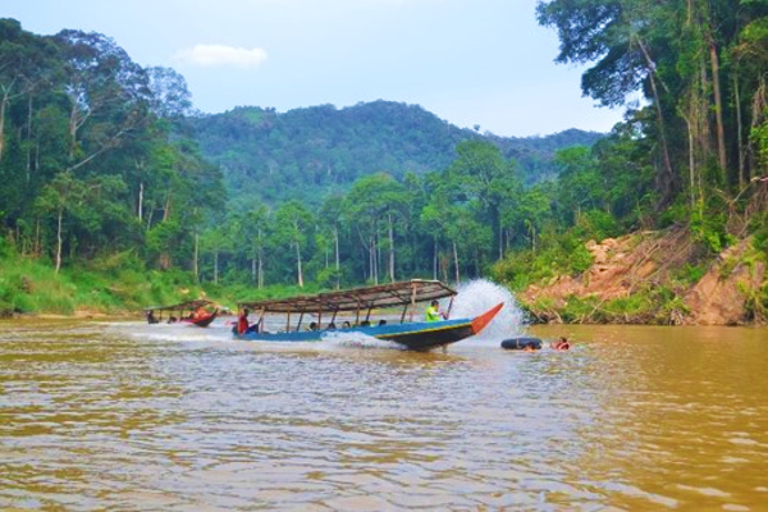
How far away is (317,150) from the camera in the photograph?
6855 inches

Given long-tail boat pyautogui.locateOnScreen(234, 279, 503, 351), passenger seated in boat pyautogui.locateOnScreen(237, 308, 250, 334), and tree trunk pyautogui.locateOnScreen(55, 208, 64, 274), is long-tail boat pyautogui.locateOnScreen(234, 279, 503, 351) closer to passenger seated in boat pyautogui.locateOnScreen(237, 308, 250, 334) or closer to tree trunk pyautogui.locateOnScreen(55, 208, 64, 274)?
passenger seated in boat pyautogui.locateOnScreen(237, 308, 250, 334)

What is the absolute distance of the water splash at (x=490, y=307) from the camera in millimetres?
26203

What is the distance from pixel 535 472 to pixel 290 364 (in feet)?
35.4

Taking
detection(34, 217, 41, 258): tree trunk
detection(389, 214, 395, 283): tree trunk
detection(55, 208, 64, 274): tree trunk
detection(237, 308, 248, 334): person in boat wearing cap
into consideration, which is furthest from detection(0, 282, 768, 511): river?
detection(389, 214, 395, 283): tree trunk

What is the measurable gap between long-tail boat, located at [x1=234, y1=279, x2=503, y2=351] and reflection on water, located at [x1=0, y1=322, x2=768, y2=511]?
9.21ft

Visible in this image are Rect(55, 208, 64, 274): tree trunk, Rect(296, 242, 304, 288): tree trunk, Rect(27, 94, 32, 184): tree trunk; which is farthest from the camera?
Rect(296, 242, 304, 288): tree trunk

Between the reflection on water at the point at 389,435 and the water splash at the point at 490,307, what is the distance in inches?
359

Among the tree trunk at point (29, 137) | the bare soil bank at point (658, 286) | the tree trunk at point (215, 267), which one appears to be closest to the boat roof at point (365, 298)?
the bare soil bank at point (658, 286)

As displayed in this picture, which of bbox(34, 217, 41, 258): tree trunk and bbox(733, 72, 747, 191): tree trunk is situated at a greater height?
bbox(733, 72, 747, 191): tree trunk

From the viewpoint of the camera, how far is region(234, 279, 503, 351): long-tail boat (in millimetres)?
19906

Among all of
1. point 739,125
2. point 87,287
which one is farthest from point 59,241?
point 739,125

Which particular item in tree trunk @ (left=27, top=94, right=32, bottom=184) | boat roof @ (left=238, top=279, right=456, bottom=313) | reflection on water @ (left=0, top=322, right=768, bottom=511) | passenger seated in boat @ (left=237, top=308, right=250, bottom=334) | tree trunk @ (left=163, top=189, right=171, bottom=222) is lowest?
reflection on water @ (left=0, top=322, right=768, bottom=511)

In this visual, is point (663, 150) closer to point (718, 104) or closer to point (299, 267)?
point (718, 104)

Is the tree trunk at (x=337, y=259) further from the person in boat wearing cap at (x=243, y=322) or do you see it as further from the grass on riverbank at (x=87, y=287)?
the person in boat wearing cap at (x=243, y=322)
